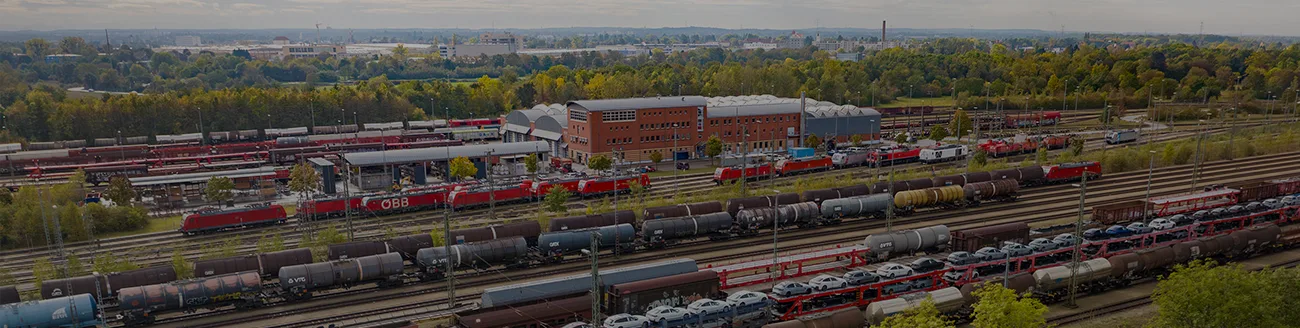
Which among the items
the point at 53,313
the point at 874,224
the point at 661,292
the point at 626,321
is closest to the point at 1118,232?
the point at 874,224

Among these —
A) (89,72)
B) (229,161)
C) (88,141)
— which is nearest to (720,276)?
(229,161)

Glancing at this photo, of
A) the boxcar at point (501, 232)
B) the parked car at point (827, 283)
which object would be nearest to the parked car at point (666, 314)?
the parked car at point (827, 283)

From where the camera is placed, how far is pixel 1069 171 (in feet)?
216

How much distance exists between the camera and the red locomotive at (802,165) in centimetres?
6906

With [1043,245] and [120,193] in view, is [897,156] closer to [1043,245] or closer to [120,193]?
[1043,245]

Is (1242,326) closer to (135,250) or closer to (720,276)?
(720,276)

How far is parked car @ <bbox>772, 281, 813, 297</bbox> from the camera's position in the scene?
3350 cm

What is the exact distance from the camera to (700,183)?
6762 centimetres

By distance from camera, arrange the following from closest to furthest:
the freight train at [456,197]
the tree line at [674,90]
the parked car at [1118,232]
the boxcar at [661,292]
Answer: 1. the boxcar at [661,292]
2. the parked car at [1118,232]
3. the freight train at [456,197]
4. the tree line at [674,90]

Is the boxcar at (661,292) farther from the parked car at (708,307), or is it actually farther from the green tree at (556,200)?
the green tree at (556,200)

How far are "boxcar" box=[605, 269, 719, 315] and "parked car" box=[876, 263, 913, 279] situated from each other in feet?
23.1

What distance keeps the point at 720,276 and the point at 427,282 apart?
1387 cm

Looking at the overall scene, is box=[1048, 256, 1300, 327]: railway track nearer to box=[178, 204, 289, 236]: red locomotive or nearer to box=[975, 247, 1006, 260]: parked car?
box=[975, 247, 1006, 260]: parked car

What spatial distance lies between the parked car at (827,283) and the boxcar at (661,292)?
3.98 meters
